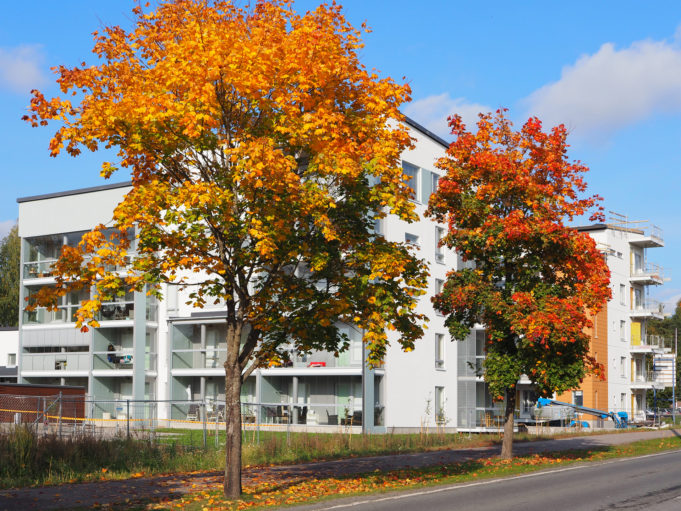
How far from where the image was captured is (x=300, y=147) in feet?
49.9

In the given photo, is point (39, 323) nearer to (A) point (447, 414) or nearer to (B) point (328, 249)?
(A) point (447, 414)

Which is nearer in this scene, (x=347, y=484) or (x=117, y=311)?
(x=347, y=484)

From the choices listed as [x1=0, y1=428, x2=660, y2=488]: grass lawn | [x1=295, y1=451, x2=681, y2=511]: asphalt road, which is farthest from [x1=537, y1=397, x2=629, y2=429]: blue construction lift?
[x1=295, y1=451, x2=681, y2=511]: asphalt road

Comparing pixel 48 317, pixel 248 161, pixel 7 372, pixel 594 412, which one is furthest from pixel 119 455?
pixel 594 412

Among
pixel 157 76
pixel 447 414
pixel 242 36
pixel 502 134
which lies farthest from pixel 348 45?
pixel 447 414

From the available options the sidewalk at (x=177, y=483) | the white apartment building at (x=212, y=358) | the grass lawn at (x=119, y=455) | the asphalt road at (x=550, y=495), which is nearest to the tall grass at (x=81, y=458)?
the grass lawn at (x=119, y=455)

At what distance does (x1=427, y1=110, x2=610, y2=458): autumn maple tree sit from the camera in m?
21.7

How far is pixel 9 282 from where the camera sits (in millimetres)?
74125

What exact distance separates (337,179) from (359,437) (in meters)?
15.7

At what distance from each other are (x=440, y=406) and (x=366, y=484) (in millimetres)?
27633

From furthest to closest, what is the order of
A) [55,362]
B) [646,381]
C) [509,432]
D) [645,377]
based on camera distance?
[645,377]
[646,381]
[55,362]
[509,432]

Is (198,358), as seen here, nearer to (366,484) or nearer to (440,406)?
(440,406)

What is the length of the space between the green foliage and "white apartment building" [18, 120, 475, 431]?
2388 cm

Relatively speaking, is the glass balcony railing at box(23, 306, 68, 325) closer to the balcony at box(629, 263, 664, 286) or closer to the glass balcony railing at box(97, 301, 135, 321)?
the glass balcony railing at box(97, 301, 135, 321)
